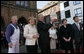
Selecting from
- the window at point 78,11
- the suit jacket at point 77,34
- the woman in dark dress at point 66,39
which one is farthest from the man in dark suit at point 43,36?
the window at point 78,11

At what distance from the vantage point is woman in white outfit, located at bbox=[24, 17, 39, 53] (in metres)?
4.42

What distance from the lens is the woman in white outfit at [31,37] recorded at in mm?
4418

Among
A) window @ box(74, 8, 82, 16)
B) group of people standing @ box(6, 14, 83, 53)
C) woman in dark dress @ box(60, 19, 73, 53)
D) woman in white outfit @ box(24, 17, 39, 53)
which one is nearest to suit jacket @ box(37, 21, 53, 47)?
group of people standing @ box(6, 14, 83, 53)

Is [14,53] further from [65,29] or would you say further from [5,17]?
[5,17]

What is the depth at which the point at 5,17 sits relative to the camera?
19781mm

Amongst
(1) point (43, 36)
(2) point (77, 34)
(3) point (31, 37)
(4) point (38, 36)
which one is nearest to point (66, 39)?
(2) point (77, 34)

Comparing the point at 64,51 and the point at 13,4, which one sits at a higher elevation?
the point at 13,4

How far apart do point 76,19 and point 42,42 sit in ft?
5.12

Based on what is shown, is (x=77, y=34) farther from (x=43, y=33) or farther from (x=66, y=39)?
(x=43, y=33)

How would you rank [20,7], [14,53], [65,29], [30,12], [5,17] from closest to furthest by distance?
[14,53] → [65,29] → [5,17] → [20,7] → [30,12]

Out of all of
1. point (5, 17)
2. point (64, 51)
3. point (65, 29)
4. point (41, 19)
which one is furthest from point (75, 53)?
point (5, 17)

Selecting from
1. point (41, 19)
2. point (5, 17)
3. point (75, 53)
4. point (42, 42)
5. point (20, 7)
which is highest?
point (20, 7)

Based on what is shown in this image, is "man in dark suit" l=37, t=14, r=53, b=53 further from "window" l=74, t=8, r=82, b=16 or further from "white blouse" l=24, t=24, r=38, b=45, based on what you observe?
"window" l=74, t=8, r=82, b=16

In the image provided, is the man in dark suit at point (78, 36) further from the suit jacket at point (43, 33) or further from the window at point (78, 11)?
the window at point (78, 11)
